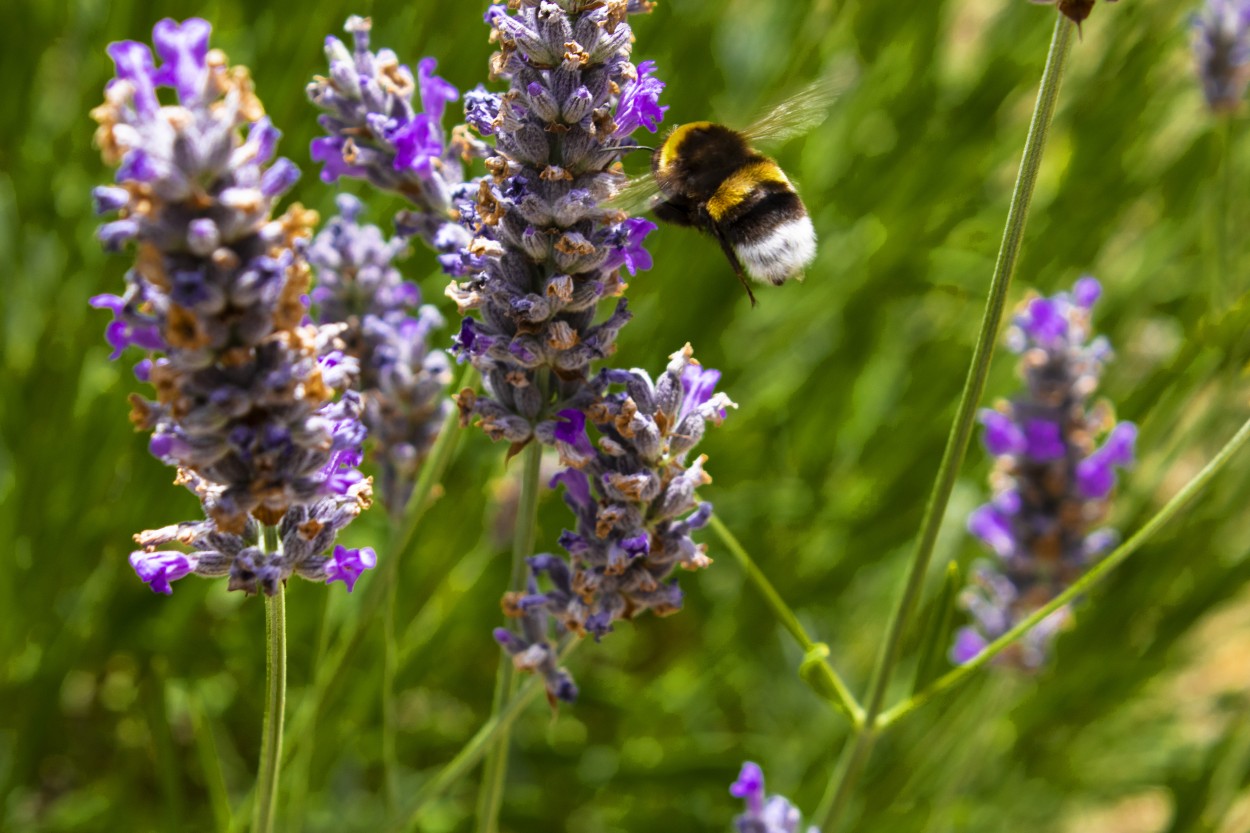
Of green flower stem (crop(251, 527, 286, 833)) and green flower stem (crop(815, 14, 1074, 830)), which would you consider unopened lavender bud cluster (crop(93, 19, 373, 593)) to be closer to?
green flower stem (crop(251, 527, 286, 833))

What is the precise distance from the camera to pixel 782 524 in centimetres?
308

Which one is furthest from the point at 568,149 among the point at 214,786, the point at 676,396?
the point at 214,786

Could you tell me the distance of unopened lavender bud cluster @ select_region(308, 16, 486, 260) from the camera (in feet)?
4.55

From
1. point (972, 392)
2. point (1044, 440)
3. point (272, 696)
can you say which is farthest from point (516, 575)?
point (1044, 440)

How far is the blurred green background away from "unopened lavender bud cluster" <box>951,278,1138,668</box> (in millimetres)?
271

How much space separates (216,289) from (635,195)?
0.55m

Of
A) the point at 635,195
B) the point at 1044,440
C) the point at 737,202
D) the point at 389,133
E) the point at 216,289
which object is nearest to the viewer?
the point at 216,289

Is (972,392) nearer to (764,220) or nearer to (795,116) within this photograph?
(764,220)

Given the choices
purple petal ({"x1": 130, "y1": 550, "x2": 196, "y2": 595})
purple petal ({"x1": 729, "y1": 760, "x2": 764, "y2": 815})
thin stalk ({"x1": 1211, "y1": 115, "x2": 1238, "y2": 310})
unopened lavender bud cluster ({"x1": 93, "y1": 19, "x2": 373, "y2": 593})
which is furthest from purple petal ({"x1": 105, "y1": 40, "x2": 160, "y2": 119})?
thin stalk ({"x1": 1211, "y1": 115, "x2": 1238, "y2": 310})

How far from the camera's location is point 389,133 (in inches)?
54.4

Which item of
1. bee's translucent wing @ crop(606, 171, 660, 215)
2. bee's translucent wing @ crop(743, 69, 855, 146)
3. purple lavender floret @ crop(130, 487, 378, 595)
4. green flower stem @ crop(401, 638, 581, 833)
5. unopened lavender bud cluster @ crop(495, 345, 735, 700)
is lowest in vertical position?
green flower stem @ crop(401, 638, 581, 833)

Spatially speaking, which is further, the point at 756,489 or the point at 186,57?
the point at 756,489

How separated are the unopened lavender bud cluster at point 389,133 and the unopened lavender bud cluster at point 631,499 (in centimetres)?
33

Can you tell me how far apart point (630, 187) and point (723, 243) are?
311 millimetres
